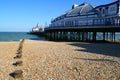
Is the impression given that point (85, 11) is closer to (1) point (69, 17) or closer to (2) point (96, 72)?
(1) point (69, 17)

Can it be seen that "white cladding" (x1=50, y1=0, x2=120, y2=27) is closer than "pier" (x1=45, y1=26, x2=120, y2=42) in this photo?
No

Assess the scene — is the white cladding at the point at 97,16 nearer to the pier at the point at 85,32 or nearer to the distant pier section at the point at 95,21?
the distant pier section at the point at 95,21

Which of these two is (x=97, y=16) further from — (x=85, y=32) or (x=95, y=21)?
(x=85, y=32)

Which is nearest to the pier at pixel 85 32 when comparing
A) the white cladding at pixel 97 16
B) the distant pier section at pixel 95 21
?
the distant pier section at pixel 95 21

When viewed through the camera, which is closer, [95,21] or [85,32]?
[95,21]

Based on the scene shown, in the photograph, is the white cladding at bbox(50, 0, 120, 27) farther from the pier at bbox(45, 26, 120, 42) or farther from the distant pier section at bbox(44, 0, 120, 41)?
the pier at bbox(45, 26, 120, 42)

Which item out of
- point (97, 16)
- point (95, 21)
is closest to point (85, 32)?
point (95, 21)

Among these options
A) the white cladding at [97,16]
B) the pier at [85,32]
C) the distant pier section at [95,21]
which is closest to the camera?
the distant pier section at [95,21]

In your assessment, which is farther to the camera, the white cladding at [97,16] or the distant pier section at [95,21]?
the white cladding at [97,16]

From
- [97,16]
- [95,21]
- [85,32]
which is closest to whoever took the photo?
[97,16]

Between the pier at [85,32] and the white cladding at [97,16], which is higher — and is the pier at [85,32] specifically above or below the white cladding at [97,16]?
below

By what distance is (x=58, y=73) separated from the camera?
1208 cm

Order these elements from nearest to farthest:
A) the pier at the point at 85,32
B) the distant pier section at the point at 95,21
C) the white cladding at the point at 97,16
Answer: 1. the distant pier section at the point at 95,21
2. the pier at the point at 85,32
3. the white cladding at the point at 97,16

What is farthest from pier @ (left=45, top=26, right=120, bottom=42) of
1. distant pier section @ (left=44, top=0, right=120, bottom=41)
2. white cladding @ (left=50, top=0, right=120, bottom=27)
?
white cladding @ (left=50, top=0, right=120, bottom=27)
